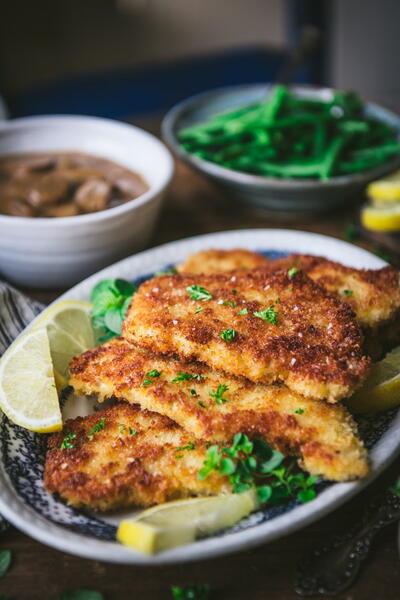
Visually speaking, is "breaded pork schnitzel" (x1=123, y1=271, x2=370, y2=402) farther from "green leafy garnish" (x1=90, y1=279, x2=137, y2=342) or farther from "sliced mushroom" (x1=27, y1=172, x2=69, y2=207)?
"sliced mushroom" (x1=27, y1=172, x2=69, y2=207)

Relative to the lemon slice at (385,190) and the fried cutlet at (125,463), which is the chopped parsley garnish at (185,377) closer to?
the fried cutlet at (125,463)

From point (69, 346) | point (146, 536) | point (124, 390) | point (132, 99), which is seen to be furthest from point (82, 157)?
point (132, 99)

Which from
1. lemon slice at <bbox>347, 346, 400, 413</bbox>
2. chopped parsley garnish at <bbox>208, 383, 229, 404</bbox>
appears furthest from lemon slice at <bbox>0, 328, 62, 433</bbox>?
lemon slice at <bbox>347, 346, 400, 413</bbox>

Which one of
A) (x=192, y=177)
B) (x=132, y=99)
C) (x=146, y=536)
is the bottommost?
(x=132, y=99)

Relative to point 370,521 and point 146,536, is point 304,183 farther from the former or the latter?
point 146,536

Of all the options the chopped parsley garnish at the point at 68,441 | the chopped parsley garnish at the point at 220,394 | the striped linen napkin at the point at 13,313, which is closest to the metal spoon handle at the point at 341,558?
the chopped parsley garnish at the point at 220,394

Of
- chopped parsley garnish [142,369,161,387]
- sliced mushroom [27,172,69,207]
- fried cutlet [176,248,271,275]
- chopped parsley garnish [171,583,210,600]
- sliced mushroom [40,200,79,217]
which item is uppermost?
sliced mushroom [27,172,69,207]

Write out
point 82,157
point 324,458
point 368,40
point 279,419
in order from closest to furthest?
point 324,458
point 279,419
point 82,157
point 368,40

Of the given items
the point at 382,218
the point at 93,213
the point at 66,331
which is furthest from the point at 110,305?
the point at 382,218
